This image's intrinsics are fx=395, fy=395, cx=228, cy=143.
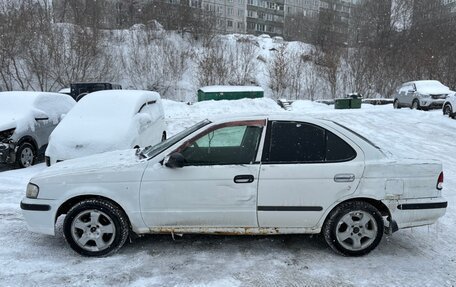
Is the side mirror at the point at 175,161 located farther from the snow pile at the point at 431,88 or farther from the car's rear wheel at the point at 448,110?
the snow pile at the point at 431,88

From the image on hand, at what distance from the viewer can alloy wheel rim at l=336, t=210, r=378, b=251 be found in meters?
4.23

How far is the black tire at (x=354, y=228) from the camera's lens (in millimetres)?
4211

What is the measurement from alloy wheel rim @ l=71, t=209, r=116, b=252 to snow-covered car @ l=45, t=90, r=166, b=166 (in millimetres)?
2778

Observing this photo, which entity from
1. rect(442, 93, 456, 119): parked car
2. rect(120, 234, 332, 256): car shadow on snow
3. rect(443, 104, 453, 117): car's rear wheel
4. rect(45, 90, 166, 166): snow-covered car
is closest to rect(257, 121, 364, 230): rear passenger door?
rect(120, 234, 332, 256): car shadow on snow

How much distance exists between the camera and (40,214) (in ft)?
14.0

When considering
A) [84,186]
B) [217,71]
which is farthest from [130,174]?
[217,71]

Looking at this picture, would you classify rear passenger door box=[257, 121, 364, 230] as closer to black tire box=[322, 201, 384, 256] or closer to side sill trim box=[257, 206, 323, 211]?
side sill trim box=[257, 206, 323, 211]

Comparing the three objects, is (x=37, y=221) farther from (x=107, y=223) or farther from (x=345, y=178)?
(x=345, y=178)

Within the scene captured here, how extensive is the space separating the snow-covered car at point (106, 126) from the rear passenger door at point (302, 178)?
3632mm

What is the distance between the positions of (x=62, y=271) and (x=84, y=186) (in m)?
0.86

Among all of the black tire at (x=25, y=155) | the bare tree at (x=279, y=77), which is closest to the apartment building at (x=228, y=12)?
the bare tree at (x=279, y=77)

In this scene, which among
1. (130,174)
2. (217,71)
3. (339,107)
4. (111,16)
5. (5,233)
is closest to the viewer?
(130,174)

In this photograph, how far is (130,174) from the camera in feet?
13.7

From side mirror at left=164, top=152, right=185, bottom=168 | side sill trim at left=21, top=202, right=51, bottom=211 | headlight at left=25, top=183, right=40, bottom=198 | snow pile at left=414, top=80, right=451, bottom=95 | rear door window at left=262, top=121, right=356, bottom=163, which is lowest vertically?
side sill trim at left=21, top=202, right=51, bottom=211
